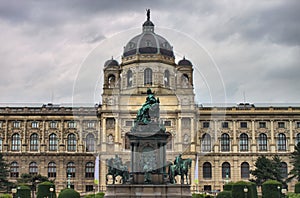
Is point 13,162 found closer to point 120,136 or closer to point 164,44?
point 120,136

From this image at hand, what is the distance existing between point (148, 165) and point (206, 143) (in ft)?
154

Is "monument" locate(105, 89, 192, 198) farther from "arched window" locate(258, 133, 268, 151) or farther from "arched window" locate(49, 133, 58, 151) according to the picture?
"arched window" locate(258, 133, 268, 151)

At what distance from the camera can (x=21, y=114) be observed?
288 ft

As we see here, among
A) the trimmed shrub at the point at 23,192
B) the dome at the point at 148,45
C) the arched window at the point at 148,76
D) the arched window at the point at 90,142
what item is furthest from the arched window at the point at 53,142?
the trimmed shrub at the point at 23,192

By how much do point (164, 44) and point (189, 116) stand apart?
1441cm

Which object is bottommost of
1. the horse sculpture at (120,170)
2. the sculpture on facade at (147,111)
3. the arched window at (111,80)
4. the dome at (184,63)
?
the horse sculpture at (120,170)

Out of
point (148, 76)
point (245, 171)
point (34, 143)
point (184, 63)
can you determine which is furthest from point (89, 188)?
point (184, 63)

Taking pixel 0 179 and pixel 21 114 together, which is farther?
pixel 21 114

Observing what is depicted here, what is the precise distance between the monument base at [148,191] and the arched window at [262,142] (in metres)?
50.2

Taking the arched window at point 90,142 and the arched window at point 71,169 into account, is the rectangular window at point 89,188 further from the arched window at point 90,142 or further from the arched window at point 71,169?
the arched window at point 90,142

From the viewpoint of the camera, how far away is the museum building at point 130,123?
8369 centimetres

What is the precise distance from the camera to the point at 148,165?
39531mm

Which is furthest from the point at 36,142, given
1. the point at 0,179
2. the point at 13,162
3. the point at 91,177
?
the point at 0,179

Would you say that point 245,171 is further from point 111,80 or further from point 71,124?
point 71,124
